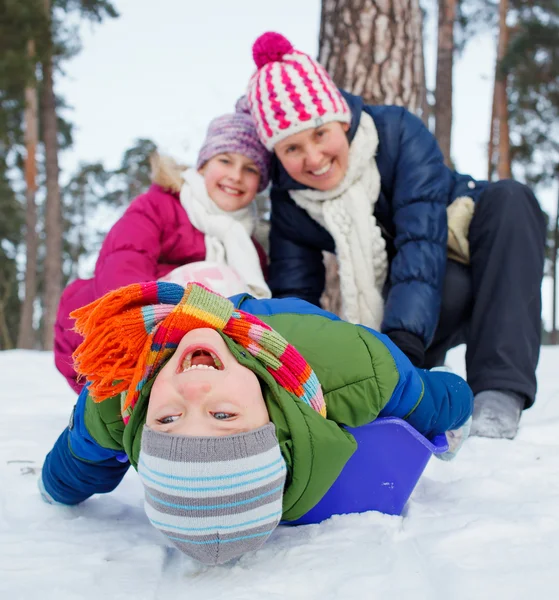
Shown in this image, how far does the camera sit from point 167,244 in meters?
2.20

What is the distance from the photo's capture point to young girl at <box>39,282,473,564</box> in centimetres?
97

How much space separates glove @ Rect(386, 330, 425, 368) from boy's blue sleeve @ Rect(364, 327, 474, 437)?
1.27 ft

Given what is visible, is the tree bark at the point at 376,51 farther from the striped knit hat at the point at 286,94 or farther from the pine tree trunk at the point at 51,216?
the pine tree trunk at the point at 51,216

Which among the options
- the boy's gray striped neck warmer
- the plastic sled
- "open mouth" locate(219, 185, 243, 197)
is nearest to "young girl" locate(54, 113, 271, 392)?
"open mouth" locate(219, 185, 243, 197)

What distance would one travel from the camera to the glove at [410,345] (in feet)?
6.14

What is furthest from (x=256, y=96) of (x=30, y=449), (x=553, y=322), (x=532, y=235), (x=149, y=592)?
(x=553, y=322)

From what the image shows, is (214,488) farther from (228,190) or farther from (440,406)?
(228,190)

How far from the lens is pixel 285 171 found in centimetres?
222

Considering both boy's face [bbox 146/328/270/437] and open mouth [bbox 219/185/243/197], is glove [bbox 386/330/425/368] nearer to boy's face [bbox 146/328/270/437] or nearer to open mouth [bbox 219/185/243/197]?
open mouth [bbox 219/185/243/197]

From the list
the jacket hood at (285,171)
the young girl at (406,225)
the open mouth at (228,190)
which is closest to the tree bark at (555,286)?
the young girl at (406,225)

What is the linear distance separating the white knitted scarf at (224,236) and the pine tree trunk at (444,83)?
5467 mm

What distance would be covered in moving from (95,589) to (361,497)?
0.54 m

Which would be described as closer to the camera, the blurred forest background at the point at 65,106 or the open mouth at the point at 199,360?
the open mouth at the point at 199,360

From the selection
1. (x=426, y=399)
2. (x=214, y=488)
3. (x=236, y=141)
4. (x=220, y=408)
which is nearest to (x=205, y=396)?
(x=220, y=408)
